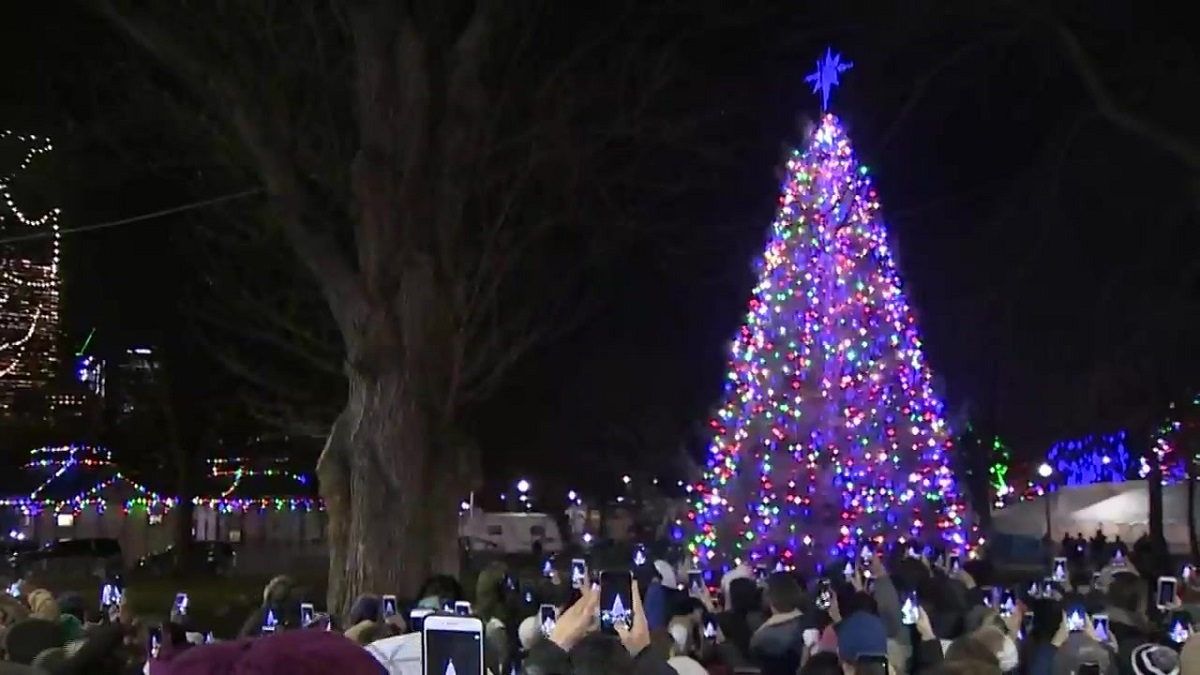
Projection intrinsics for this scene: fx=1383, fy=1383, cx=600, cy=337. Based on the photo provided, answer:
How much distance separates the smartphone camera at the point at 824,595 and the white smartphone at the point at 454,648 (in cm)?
462

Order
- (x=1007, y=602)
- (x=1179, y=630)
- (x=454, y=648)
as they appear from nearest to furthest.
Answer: (x=454, y=648) < (x=1179, y=630) < (x=1007, y=602)

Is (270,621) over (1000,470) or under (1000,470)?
over

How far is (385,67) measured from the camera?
12.7 m

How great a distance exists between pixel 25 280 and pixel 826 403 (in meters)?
10.2

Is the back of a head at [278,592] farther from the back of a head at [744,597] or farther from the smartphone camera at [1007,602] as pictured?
the smartphone camera at [1007,602]

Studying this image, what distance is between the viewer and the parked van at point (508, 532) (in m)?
45.5

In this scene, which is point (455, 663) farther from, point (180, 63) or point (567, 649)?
point (180, 63)

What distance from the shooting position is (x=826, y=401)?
18734 millimetres

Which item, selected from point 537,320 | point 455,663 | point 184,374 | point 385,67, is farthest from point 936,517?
point 184,374

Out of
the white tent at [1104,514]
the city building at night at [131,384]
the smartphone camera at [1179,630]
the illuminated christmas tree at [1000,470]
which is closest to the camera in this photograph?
the smartphone camera at [1179,630]

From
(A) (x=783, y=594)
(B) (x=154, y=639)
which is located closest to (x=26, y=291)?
(B) (x=154, y=639)

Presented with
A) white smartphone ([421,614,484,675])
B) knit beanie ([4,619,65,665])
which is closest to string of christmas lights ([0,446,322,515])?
knit beanie ([4,619,65,665])

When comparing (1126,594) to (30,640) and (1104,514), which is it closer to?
(30,640)

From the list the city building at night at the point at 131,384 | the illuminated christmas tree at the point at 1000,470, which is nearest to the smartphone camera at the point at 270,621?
the illuminated christmas tree at the point at 1000,470
